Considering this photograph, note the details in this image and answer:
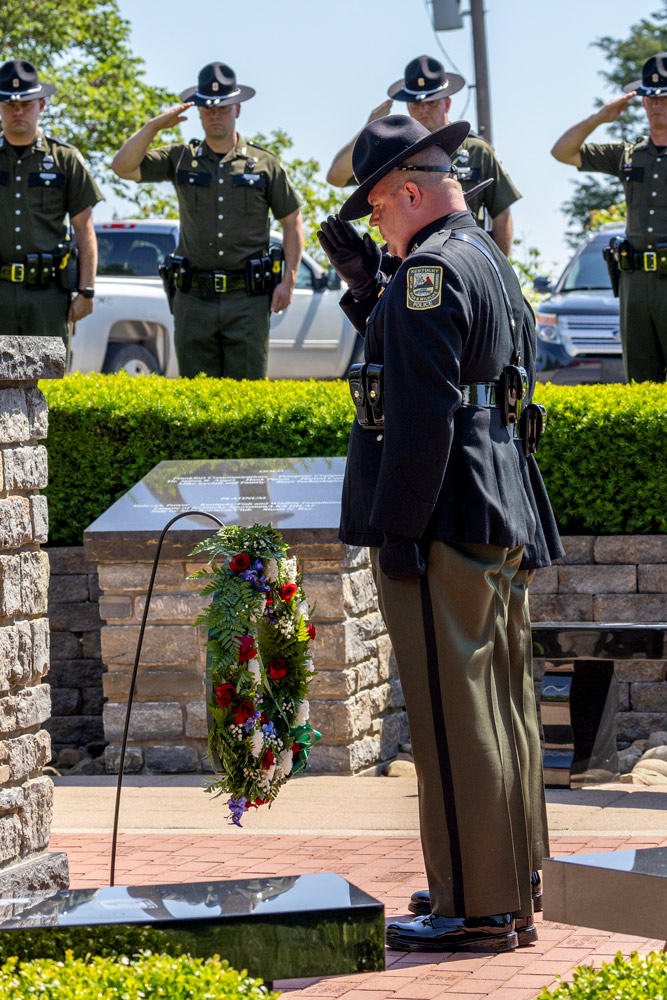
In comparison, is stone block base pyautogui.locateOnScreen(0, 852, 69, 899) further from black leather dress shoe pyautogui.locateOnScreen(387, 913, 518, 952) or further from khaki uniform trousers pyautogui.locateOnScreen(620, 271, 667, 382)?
khaki uniform trousers pyautogui.locateOnScreen(620, 271, 667, 382)

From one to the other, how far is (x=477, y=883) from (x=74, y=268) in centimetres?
607

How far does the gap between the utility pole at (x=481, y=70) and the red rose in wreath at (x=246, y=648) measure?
14989 mm

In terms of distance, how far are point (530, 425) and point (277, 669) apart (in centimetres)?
107

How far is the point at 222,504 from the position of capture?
6.69m

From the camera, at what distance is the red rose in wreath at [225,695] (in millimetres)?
3846

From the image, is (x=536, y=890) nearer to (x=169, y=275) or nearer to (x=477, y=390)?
(x=477, y=390)

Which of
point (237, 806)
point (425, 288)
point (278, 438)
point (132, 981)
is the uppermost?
point (425, 288)

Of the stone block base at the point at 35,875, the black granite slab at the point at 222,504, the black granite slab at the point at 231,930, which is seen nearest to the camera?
the black granite slab at the point at 231,930

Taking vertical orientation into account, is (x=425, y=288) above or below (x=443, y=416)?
above

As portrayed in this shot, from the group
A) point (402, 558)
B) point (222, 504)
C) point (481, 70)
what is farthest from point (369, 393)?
point (481, 70)

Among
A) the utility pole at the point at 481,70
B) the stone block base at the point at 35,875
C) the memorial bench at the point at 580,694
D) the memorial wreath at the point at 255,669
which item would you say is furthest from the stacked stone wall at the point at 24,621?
the utility pole at the point at 481,70

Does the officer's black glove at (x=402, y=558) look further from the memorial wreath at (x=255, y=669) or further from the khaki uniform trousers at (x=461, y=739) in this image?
the memorial wreath at (x=255, y=669)

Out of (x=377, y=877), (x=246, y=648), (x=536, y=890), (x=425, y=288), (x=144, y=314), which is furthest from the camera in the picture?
(x=144, y=314)

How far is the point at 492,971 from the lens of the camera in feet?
12.6
